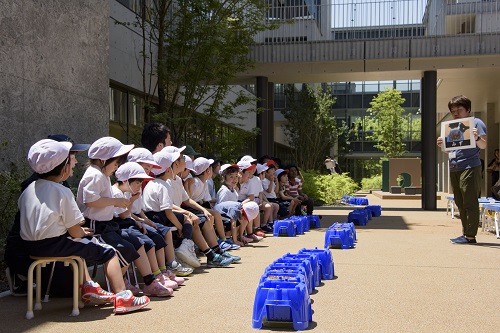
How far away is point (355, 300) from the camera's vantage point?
5.90 meters

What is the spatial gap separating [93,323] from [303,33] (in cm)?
1855

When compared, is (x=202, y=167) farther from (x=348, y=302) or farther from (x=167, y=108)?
(x=167, y=108)

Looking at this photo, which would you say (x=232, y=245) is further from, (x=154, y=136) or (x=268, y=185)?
(x=268, y=185)

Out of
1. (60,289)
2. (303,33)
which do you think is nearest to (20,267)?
(60,289)

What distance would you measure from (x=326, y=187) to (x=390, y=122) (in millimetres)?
22575

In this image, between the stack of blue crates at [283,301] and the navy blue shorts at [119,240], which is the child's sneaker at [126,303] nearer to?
the navy blue shorts at [119,240]

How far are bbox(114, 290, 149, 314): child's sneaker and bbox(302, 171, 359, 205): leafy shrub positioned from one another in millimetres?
16210

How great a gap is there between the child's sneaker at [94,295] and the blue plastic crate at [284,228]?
655 cm

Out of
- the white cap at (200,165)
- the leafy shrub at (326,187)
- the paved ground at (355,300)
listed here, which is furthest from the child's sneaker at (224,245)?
the leafy shrub at (326,187)

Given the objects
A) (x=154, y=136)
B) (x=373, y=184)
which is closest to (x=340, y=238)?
(x=154, y=136)

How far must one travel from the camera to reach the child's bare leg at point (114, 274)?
17.9ft

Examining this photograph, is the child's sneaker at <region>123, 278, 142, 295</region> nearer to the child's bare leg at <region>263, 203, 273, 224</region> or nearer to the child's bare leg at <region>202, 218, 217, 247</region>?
the child's bare leg at <region>202, 218, 217, 247</region>

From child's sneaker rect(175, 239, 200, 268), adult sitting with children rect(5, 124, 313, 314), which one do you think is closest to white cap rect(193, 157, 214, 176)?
adult sitting with children rect(5, 124, 313, 314)

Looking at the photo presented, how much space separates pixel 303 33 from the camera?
73.3 ft
